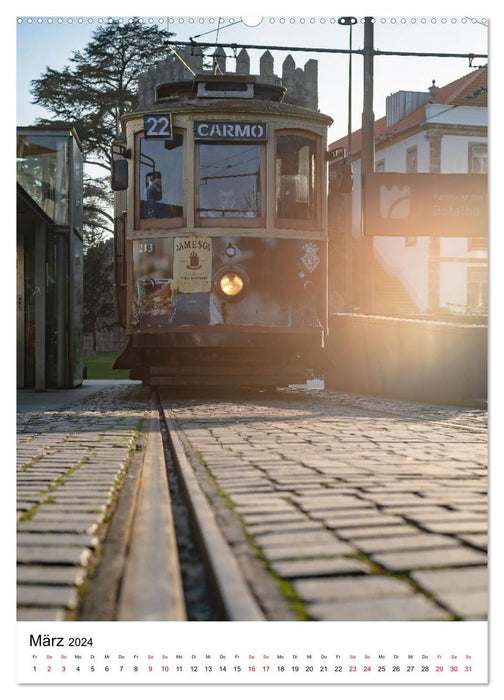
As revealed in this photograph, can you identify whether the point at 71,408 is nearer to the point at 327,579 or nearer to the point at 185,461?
the point at 185,461

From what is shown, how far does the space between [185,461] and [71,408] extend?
16.0 feet

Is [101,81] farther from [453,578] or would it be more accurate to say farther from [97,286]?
[97,286]

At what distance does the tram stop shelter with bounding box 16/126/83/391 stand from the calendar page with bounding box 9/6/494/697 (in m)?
0.03

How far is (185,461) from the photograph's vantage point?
4.82 meters

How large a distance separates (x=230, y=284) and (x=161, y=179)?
1.50m

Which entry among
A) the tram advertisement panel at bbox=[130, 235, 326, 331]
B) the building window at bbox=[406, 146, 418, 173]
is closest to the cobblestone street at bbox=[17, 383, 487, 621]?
the tram advertisement panel at bbox=[130, 235, 326, 331]

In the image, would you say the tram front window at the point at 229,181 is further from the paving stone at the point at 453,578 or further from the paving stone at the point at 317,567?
the paving stone at the point at 453,578

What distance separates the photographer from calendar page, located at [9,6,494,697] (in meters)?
2.12

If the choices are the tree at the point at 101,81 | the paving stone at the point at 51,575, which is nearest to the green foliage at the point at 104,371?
the tree at the point at 101,81

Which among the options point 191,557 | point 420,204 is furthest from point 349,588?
point 420,204

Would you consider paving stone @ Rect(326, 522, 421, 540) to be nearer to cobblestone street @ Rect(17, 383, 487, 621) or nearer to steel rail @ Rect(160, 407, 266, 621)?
cobblestone street @ Rect(17, 383, 487, 621)

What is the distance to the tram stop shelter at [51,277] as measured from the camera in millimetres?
13195
